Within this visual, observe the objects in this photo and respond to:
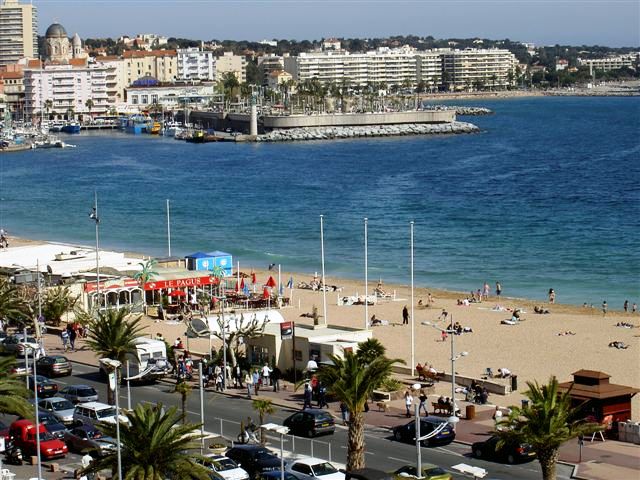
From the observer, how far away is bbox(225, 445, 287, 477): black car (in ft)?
65.8

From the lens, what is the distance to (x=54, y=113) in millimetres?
172625

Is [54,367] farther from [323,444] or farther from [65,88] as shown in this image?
[65,88]

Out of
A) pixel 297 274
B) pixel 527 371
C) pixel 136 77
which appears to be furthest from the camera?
pixel 136 77

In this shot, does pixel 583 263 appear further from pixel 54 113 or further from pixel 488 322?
pixel 54 113

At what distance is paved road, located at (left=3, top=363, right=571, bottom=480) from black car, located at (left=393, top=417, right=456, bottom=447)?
14 centimetres

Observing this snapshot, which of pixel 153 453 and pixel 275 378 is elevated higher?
pixel 153 453

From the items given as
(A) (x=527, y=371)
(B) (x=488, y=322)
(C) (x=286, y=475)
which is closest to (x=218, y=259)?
(B) (x=488, y=322)

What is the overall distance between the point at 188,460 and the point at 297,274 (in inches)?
1282

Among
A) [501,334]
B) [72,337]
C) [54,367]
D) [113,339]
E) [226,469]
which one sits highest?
[113,339]

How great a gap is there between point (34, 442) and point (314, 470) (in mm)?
4968

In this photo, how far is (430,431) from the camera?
22.2 m

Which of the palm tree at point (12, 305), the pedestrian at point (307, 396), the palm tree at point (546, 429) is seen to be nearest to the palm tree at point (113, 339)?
the pedestrian at point (307, 396)

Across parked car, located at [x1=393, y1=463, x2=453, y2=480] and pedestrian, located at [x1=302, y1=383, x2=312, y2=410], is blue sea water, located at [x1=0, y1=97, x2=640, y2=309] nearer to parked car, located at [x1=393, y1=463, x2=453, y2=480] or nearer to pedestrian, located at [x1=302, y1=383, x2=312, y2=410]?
pedestrian, located at [x1=302, y1=383, x2=312, y2=410]

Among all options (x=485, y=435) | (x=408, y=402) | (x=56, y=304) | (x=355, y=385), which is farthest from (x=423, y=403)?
(x=56, y=304)
